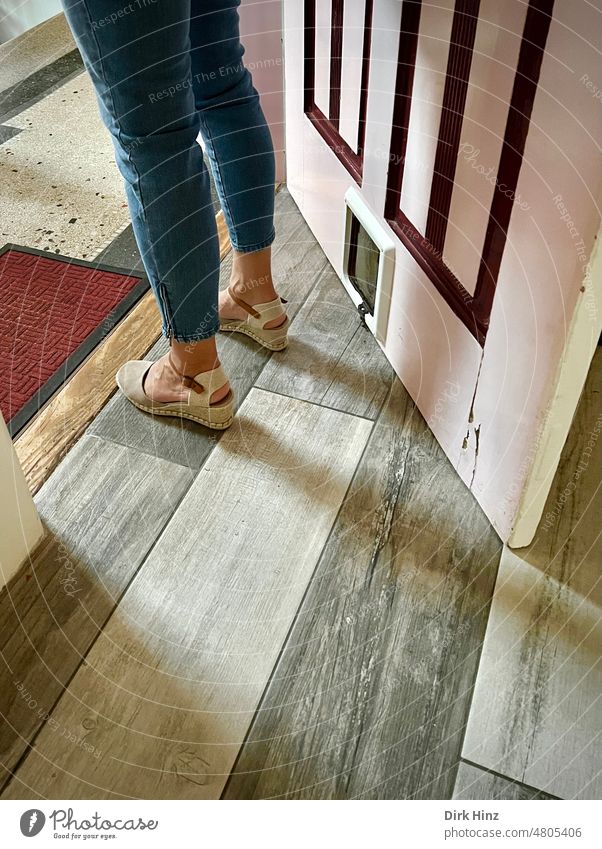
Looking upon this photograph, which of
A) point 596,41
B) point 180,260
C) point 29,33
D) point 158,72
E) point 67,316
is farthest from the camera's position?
point 29,33

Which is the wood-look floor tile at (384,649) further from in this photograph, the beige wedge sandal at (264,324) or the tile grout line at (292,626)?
the beige wedge sandal at (264,324)

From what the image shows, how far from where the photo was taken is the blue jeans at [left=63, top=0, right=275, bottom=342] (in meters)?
0.53

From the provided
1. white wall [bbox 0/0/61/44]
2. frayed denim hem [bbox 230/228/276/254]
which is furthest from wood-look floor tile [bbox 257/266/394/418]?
white wall [bbox 0/0/61/44]

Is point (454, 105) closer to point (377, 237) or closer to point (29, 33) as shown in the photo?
point (377, 237)

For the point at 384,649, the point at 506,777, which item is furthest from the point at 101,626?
the point at 506,777

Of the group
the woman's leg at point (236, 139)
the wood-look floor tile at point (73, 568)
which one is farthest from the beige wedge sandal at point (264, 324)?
the wood-look floor tile at point (73, 568)

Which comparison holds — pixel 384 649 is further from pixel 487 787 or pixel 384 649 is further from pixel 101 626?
pixel 101 626

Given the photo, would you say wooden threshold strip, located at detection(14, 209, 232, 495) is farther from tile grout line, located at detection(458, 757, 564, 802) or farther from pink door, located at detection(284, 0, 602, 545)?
tile grout line, located at detection(458, 757, 564, 802)

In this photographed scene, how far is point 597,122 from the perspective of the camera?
0.45 metres

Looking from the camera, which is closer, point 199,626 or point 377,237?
point 199,626

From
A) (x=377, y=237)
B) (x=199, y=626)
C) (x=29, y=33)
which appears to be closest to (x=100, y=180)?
(x=377, y=237)
